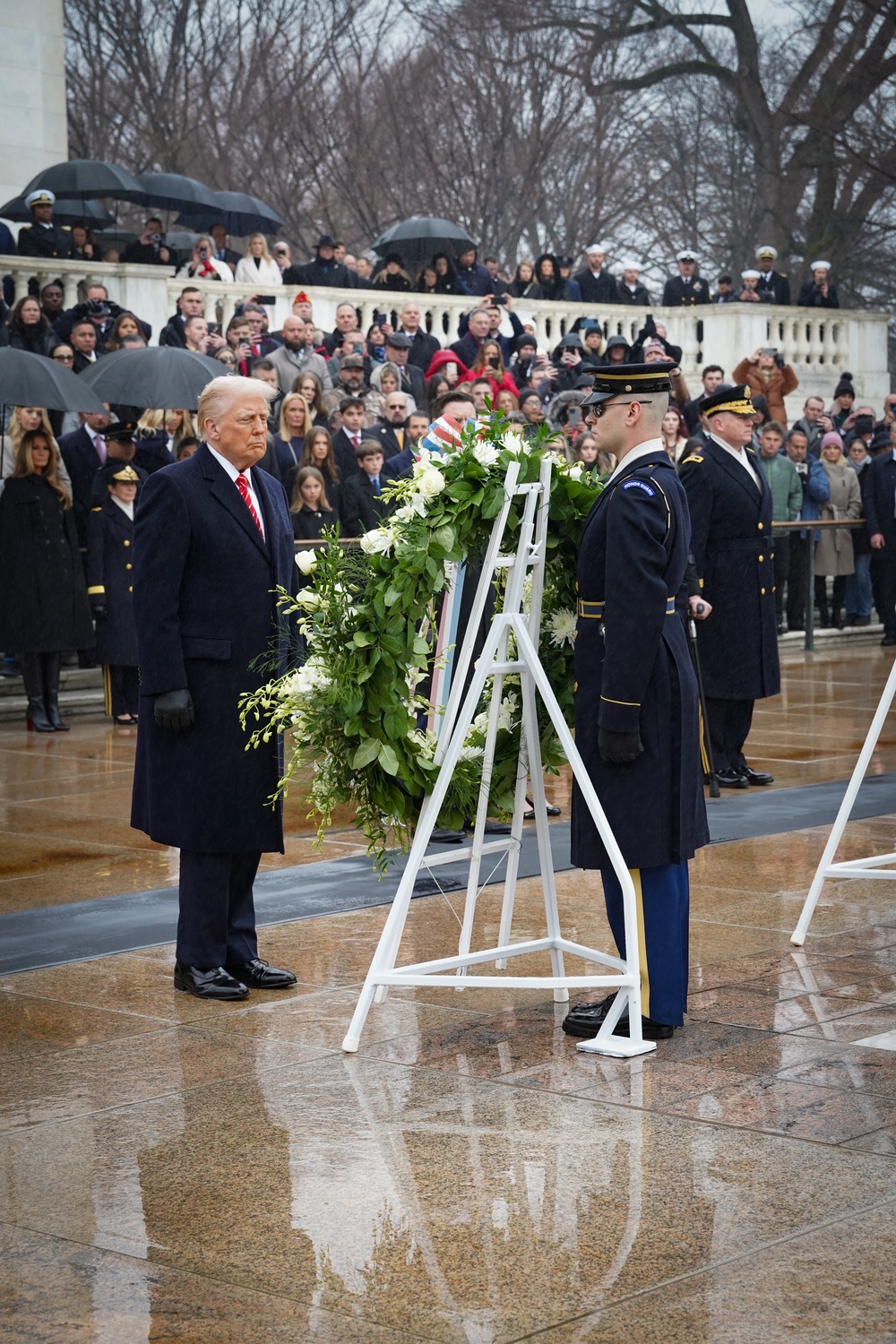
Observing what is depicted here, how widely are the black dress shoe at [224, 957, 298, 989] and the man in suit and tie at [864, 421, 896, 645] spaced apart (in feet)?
42.5

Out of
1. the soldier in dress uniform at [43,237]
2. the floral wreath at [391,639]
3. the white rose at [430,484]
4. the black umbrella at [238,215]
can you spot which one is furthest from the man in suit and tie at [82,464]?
the black umbrella at [238,215]

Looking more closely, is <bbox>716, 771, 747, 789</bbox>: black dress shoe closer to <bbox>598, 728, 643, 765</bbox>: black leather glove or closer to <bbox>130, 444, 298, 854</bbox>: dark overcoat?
<bbox>130, 444, 298, 854</bbox>: dark overcoat

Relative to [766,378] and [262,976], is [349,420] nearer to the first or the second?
[766,378]

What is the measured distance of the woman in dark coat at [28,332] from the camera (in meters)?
16.0

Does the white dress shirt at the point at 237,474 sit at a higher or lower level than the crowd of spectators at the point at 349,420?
lower

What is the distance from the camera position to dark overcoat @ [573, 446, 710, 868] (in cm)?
566

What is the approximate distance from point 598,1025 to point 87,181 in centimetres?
1702

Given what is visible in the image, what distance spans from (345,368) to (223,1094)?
12.1 metres

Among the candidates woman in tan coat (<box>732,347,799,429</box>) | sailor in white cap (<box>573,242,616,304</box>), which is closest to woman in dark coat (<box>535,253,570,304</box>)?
sailor in white cap (<box>573,242,616,304</box>)

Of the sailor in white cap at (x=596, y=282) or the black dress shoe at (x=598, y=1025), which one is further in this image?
the sailor in white cap at (x=596, y=282)

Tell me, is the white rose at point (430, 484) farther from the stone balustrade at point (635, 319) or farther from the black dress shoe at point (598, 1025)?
the stone balustrade at point (635, 319)

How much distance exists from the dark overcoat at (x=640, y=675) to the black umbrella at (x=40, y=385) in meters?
7.67

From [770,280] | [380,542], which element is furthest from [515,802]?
[770,280]

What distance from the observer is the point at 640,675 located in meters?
5.65
